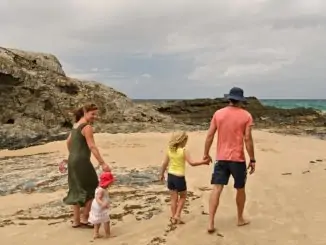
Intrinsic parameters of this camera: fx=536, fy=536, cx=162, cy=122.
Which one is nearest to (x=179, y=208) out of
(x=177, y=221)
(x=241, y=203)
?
(x=177, y=221)

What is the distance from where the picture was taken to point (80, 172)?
7207 mm

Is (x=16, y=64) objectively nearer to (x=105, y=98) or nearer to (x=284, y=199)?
(x=105, y=98)

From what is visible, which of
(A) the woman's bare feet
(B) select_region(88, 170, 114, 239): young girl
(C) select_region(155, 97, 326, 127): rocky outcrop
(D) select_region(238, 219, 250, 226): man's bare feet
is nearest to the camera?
(B) select_region(88, 170, 114, 239): young girl

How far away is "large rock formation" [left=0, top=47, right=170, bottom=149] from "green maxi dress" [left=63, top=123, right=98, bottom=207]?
11.1 metres

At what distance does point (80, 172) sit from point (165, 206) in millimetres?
1770

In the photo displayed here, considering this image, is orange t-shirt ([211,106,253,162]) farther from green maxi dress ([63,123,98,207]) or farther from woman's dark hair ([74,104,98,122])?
green maxi dress ([63,123,98,207])

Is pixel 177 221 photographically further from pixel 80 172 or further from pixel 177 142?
pixel 80 172

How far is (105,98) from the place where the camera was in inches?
968

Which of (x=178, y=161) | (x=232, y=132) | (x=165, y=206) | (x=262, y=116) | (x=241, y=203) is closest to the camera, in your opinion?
(x=232, y=132)

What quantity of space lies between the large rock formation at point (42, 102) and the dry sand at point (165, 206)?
573 centimetres

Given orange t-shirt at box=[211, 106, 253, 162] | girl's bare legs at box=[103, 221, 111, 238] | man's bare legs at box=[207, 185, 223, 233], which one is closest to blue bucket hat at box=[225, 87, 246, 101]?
orange t-shirt at box=[211, 106, 253, 162]

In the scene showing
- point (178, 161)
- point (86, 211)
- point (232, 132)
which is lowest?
point (86, 211)

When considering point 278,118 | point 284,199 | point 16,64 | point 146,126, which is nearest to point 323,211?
point 284,199

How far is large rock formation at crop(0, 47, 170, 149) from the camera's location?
19.9 meters
